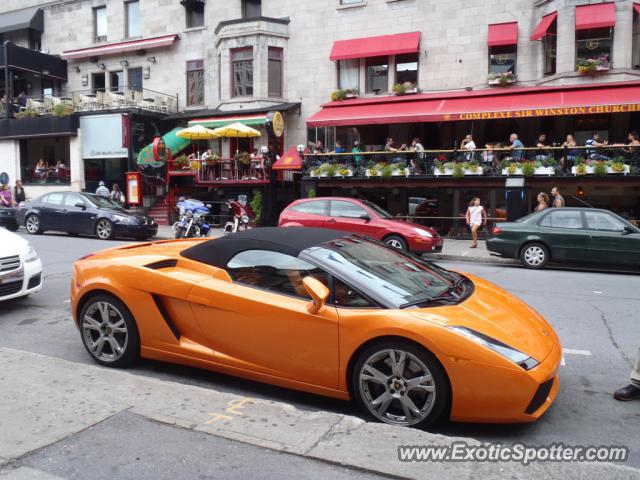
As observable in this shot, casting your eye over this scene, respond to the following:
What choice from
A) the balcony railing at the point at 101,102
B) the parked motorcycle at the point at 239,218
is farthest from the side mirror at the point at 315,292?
the balcony railing at the point at 101,102

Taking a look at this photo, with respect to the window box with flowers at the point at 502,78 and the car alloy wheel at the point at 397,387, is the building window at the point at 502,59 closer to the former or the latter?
the window box with flowers at the point at 502,78

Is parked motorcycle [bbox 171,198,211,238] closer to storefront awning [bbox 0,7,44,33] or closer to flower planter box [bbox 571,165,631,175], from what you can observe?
flower planter box [bbox 571,165,631,175]

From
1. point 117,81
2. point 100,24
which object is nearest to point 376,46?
point 117,81

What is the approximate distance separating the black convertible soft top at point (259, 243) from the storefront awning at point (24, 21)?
1188 inches

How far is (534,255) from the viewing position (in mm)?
12453

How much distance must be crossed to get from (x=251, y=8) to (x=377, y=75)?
723 cm

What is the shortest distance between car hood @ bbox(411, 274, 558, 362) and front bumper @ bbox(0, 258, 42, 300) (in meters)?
5.65

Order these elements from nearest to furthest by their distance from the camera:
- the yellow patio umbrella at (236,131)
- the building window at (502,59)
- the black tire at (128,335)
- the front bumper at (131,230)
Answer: the black tire at (128,335) < the front bumper at (131,230) < the building window at (502,59) < the yellow patio umbrella at (236,131)

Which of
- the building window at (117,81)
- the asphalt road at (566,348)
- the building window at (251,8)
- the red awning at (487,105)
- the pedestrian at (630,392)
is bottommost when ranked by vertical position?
the asphalt road at (566,348)

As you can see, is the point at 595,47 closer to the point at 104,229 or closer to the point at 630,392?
the point at 104,229

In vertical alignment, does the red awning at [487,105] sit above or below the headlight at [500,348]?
above

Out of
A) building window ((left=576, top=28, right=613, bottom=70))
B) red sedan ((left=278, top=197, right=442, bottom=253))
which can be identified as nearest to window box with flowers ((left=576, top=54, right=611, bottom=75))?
building window ((left=576, top=28, right=613, bottom=70))

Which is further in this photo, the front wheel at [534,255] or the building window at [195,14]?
the building window at [195,14]

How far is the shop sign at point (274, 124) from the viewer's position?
2133cm
